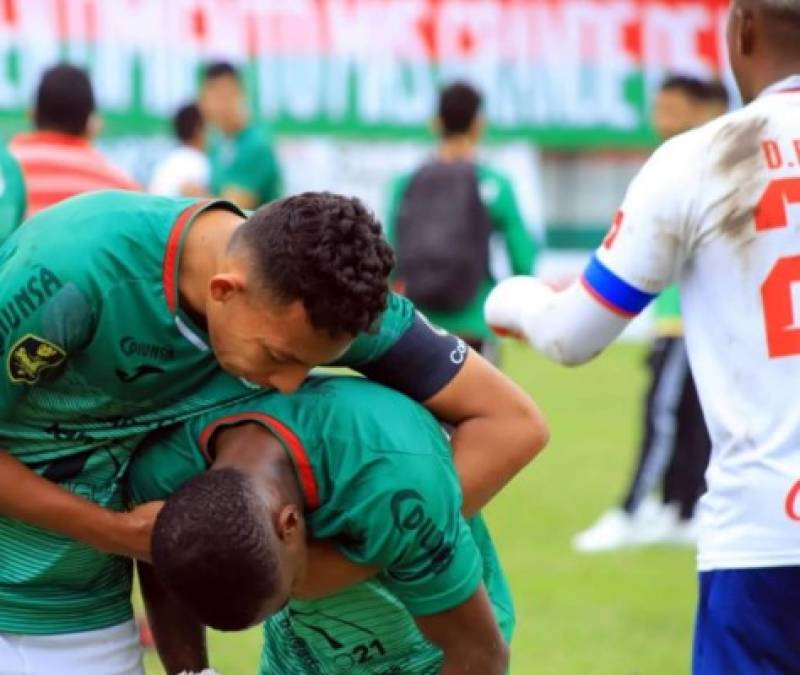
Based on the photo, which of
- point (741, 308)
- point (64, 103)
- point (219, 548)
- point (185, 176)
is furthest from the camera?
point (185, 176)

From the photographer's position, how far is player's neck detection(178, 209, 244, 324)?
3343mm

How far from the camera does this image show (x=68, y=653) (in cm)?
371

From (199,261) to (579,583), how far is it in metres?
4.43

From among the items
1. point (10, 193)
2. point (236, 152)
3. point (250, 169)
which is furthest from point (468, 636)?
point (236, 152)

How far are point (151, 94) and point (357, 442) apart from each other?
46.6 feet

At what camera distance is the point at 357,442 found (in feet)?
10.8

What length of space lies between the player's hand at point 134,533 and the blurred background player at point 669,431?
495cm

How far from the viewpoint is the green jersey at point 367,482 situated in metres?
3.25

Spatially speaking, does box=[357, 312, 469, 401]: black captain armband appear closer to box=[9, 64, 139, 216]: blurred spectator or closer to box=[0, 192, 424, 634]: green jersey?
box=[0, 192, 424, 634]: green jersey

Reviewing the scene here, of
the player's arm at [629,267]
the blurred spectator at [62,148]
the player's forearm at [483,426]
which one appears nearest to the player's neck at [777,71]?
the player's arm at [629,267]

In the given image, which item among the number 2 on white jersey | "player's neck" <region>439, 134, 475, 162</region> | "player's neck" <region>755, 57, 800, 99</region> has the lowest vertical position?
"player's neck" <region>439, 134, 475, 162</region>

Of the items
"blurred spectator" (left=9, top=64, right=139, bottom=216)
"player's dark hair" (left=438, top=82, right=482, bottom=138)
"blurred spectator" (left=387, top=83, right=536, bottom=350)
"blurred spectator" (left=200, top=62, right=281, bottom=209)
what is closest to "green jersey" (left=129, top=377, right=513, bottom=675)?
"blurred spectator" (left=9, top=64, right=139, bottom=216)

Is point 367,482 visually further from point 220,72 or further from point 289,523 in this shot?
point 220,72

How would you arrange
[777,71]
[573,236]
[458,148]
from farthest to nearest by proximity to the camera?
[573,236]
[458,148]
[777,71]
